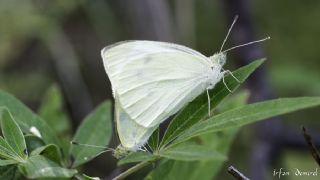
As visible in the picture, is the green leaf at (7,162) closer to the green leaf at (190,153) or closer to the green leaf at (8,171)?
the green leaf at (8,171)

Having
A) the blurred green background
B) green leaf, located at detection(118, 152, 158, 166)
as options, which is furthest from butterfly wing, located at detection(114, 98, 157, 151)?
the blurred green background

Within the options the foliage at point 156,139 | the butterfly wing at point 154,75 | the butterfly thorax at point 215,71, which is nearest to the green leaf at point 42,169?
the foliage at point 156,139

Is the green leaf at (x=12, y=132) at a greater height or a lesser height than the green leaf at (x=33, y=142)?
greater

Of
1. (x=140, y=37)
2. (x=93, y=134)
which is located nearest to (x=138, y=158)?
(x=93, y=134)

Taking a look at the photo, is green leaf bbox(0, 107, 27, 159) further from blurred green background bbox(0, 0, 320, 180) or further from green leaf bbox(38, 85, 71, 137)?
blurred green background bbox(0, 0, 320, 180)

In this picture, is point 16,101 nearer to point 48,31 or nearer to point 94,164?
point 48,31

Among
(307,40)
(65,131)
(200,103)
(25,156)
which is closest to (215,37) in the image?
(307,40)
